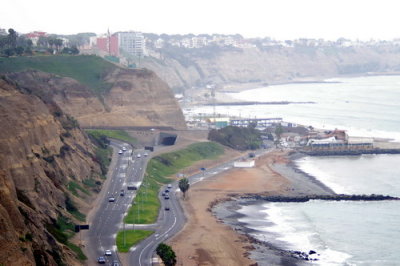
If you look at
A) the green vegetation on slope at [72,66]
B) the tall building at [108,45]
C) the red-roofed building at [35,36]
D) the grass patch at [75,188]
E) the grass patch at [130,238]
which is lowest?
the grass patch at [130,238]

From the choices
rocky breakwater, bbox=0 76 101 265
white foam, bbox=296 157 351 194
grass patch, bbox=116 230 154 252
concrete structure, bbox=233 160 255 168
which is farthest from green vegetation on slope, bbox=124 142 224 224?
white foam, bbox=296 157 351 194

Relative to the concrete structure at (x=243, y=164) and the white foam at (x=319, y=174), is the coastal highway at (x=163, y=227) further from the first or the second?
the white foam at (x=319, y=174)

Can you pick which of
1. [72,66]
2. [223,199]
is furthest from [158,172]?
[72,66]

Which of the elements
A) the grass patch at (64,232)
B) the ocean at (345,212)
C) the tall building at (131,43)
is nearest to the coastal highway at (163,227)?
the grass patch at (64,232)

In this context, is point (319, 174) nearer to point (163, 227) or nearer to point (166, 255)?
point (163, 227)

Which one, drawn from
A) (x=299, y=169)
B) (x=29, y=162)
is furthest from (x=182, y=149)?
(x=29, y=162)

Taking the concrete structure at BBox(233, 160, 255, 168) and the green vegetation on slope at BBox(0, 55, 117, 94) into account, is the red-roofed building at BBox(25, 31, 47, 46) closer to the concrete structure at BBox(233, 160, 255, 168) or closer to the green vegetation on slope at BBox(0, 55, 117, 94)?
the green vegetation on slope at BBox(0, 55, 117, 94)
